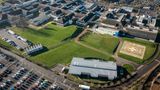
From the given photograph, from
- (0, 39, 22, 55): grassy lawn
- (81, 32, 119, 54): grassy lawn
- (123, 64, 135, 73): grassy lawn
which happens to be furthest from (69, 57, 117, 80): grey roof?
(0, 39, 22, 55): grassy lawn

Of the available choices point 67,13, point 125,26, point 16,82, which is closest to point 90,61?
point 16,82

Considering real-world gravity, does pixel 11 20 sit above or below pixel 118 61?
above

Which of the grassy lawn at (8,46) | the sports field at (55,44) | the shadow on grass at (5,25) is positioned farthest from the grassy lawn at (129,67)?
the shadow on grass at (5,25)

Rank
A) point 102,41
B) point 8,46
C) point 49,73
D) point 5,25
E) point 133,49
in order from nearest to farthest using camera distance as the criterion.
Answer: point 49,73, point 8,46, point 133,49, point 102,41, point 5,25

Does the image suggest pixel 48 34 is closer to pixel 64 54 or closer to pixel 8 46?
pixel 64 54

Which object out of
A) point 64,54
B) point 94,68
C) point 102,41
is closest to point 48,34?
point 64,54

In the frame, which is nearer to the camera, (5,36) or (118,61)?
(118,61)

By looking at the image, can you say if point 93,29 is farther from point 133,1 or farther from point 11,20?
point 133,1

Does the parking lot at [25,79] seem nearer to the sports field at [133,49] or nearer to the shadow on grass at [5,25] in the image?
the shadow on grass at [5,25]
